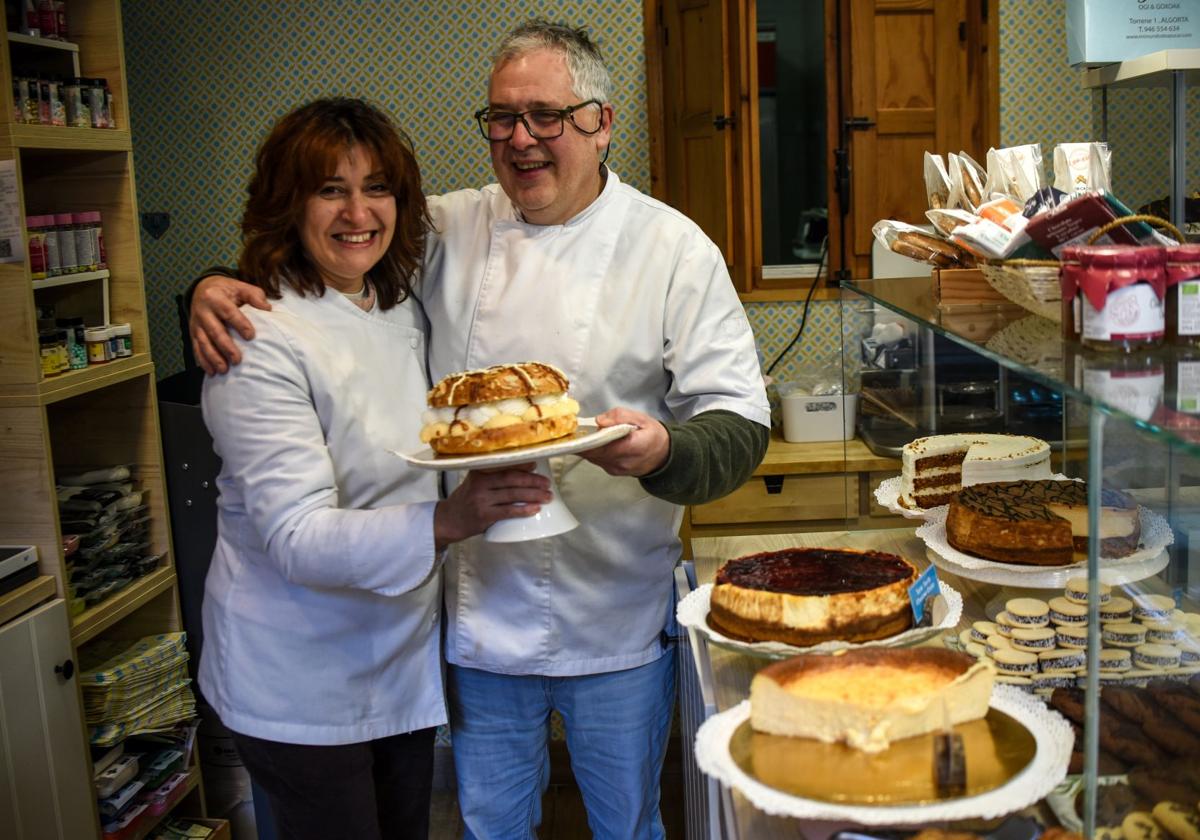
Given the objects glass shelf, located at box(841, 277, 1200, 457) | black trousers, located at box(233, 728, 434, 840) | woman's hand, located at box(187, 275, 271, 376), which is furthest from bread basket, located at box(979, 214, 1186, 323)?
black trousers, located at box(233, 728, 434, 840)

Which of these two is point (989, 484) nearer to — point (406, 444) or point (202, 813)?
point (406, 444)

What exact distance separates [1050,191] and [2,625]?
84.1 inches

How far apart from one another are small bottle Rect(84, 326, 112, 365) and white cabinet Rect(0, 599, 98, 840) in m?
0.57

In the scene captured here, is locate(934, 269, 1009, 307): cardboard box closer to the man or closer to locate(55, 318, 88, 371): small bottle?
the man

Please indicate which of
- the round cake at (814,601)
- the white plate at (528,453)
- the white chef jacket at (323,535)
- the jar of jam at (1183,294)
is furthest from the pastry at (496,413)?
the jar of jam at (1183,294)

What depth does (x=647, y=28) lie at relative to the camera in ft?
14.0

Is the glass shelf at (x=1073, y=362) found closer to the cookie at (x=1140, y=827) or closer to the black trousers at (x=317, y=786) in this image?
the cookie at (x=1140, y=827)

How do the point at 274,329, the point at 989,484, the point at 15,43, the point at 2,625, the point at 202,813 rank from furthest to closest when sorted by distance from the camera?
the point at 202,813, the point at 15,43, the point at 2,625, the point at 989,484, the point at 274,329

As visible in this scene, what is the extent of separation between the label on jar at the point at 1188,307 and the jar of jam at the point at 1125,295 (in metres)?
0.02

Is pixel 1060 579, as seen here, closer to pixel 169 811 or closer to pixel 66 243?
pixel 66 243

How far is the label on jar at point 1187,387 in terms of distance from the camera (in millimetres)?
1101

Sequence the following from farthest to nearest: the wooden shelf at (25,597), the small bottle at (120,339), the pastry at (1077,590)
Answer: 1. the small bottle at (120,339)
2. the wooden shelf at (25,597)
3. the pastry at (1077,590)

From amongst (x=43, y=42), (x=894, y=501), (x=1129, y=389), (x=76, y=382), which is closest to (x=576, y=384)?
(x=894, y=501)

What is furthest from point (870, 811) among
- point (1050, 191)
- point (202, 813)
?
point (202, 813)
